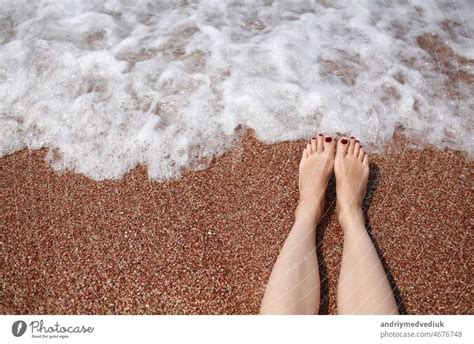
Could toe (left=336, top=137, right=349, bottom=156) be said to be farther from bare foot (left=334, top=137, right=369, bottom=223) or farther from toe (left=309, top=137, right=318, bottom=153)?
toe (left=309, top=137, right=318, bottom=153)

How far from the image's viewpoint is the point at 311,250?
1.90 metres

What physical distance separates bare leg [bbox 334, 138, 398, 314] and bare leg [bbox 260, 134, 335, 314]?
8 cm

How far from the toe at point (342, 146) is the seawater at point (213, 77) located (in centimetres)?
11

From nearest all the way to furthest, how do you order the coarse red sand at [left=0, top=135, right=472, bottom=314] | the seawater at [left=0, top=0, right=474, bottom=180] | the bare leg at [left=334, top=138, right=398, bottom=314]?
the bare leg at [left=334, top=138, right=398, bottom=314], the coarse red sand at [left=0, top=135, right=472, bottom=314], the seawater at [left=0, top=0, right=474, bottom=180]

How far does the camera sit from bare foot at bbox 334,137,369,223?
6.66 feet

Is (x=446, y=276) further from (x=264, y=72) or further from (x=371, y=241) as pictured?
(x=264, y=72)

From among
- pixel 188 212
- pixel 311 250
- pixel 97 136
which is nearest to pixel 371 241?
pixel 311 250

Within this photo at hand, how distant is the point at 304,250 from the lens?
6.21 ft

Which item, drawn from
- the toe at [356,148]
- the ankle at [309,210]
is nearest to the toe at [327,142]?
the toe at [356,148]

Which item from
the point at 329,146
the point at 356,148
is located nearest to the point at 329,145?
the point at 329,146

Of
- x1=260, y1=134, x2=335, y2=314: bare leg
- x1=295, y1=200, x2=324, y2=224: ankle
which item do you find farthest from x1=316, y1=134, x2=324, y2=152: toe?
x1=295, y1=200, x2=324, y2=224: ankle

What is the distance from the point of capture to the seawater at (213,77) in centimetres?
230

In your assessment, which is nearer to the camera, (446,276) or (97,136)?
(446,276)

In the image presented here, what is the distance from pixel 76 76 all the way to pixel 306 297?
1743 mm
